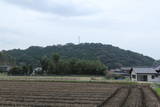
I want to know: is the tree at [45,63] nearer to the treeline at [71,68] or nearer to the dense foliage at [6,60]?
the treeline at [71,68]

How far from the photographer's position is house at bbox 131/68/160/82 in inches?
1877

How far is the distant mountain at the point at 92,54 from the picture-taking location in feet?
332

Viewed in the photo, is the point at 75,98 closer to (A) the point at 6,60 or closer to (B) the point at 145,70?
(B) the point at 145,70

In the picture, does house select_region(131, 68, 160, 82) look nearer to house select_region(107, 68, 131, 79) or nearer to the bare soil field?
house select_region(107, 68, 131, 79)

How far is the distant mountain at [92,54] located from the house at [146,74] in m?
49.1

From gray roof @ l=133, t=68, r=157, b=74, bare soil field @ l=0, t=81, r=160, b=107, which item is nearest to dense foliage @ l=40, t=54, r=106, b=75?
gray roof @ l=133, t=68, r=157, b=74

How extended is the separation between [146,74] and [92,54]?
57.6 m

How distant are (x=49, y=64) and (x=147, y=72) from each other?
103 feet

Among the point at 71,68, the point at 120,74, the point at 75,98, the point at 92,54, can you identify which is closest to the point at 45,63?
the point at 71,68

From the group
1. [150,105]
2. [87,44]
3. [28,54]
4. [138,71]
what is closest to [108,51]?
[87,44]

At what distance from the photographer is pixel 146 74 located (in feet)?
160

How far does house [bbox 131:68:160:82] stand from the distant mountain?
161 feet

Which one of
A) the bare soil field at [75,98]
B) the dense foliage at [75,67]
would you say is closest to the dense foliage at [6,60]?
the dense foliage at [75,67]

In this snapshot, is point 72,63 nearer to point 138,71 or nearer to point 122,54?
point 138,71
